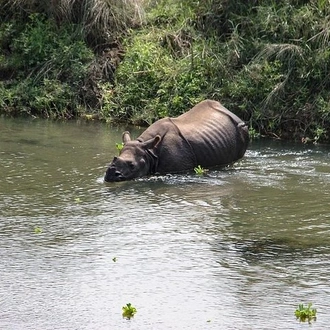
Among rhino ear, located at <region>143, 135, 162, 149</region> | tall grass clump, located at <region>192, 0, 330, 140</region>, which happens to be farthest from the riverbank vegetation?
rhino ear, located at <region>143, 135, 162, 149</region>

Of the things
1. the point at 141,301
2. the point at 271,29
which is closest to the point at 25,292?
the point at 141,301

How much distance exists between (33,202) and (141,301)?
3986 millimetres

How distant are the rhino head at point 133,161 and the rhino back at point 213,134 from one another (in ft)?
2.26

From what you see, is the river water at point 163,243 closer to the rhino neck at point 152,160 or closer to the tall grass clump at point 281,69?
the rhino neck at point 152,160

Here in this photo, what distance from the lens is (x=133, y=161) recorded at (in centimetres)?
1402

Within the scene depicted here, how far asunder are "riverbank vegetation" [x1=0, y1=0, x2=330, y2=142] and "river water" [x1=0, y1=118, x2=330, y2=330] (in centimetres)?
215

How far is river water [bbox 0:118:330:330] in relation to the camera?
28.3ft

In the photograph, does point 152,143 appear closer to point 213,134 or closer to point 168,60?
point 213,134

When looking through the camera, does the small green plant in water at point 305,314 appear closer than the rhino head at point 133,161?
Yes

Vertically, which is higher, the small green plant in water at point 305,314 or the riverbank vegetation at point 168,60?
the riverbank vegetation at point 168,60

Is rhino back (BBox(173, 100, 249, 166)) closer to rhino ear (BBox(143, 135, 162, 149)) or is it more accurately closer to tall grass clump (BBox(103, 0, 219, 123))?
rhino ear (BBox(143, 135, 162, 149))

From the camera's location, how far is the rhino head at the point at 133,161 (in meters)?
13.8

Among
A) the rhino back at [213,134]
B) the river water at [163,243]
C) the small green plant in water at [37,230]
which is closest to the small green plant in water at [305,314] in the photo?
the river water at [163,243]

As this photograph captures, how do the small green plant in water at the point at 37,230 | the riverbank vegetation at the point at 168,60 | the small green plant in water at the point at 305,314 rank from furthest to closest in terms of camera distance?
the riverbank vegetation at the point at 168,60
the small green plant in water at the point at 37,230
the small green plant in water at the point at 305,314
